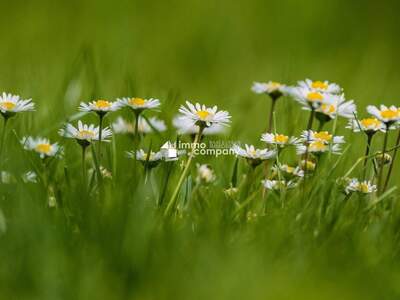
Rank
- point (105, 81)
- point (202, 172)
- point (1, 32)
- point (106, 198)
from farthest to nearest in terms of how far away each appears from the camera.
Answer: point (1, 32) < point (105, 81) < point (202, 172) < point (106, 198)

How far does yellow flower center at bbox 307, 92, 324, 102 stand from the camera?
5.57 ft

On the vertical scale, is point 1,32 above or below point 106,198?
above

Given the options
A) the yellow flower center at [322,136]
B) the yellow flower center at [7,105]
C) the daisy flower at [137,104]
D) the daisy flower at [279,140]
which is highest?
the daisy flower at [137,104]

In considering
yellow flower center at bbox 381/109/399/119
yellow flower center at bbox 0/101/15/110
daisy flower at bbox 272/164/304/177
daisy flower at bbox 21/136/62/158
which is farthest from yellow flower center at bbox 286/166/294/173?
yellow flower center at bbox 0/101/15/110

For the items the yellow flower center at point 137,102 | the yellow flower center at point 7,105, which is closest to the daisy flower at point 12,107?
the yellow flower center at point 7,105

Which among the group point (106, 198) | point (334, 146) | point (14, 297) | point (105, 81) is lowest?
point (14, 297)

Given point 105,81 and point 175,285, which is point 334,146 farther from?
point 105,81

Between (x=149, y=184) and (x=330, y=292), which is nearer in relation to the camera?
(x=330, y=292)

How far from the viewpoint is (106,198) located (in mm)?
1561

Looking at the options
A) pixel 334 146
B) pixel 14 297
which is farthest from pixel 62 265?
pixel 334 146

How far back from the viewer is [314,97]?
1704mm

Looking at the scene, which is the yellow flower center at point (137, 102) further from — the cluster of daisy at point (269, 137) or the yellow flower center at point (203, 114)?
the yellow flower center at point (203, 114)

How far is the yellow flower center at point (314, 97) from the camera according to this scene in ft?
5.57

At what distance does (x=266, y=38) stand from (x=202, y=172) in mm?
2660
